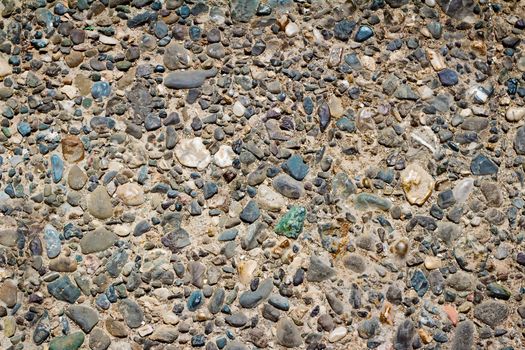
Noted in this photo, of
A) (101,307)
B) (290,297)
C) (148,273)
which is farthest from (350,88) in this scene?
(101,307)

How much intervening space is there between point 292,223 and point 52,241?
58 centimetres

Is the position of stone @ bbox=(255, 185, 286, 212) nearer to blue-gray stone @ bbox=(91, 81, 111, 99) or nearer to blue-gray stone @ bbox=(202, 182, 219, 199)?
blue-gray stone @ bbox=(202, 182, 219, 199)

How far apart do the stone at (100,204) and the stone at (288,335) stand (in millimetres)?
496

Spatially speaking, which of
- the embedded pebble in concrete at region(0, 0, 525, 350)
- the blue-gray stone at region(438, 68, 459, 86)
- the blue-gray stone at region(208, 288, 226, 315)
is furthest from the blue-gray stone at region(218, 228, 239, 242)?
the blue-gray stone at region(438, 68, 459, 86)

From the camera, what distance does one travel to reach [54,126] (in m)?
1.88

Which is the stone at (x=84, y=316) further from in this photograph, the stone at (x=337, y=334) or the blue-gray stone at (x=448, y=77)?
the blue-gray stone at (x=448, y=77)

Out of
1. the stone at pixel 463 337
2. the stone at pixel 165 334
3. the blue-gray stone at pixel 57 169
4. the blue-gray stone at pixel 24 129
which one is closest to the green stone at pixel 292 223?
the stone at pixel 165 334

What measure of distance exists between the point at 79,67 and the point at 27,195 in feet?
1.18

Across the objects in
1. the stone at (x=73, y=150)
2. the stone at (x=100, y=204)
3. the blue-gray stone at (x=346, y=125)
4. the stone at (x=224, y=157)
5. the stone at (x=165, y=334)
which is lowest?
the stone at (x=165, y=334)

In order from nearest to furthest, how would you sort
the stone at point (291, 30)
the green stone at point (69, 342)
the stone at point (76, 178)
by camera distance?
the green stone at point (69, 342), the stone at point (76, 178), the stone at point (291, 30)

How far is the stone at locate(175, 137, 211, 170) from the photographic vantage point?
183cm

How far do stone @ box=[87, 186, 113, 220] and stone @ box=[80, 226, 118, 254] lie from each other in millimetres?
42

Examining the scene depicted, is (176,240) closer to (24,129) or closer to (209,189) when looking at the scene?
(209,189)

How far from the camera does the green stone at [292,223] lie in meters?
1.79
